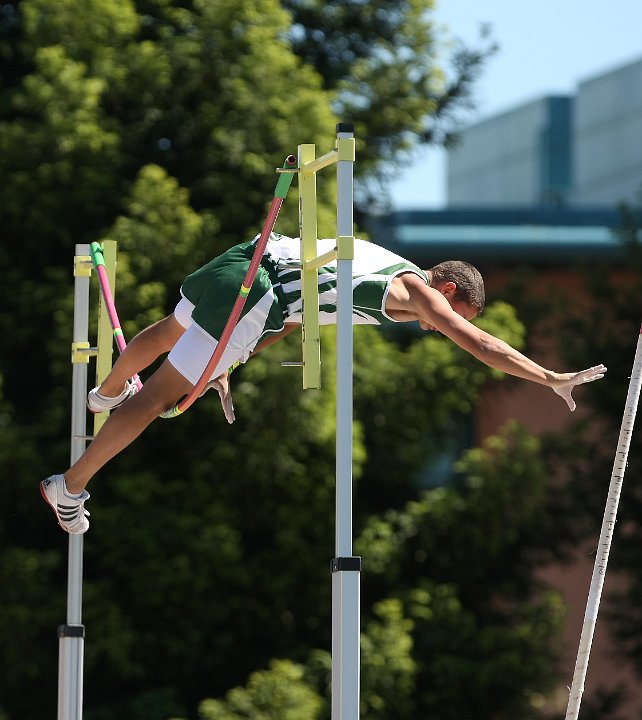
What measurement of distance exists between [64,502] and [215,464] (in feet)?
15.1

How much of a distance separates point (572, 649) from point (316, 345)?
8.05 metres

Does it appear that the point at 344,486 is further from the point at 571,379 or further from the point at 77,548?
the point at 77,548

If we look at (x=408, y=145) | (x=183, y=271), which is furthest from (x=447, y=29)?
(x=183, y=271)

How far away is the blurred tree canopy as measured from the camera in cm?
902

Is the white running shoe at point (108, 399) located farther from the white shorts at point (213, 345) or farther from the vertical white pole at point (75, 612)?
the white shorts at point (213, 345)

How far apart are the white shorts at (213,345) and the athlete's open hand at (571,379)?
809mm

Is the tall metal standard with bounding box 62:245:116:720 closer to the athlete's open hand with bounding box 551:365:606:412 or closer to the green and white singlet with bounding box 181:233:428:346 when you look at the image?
the green and white singlet with bounding box 181:233:428:346

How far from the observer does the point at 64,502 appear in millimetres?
4664

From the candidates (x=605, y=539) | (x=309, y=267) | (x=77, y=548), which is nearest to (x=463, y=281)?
(x=309, y=267)

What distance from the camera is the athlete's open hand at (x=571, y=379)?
3.99 metres

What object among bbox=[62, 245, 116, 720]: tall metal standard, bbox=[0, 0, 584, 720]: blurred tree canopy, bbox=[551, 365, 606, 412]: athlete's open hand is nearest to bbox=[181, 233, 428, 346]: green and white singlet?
bbox=[551, 365, 606, 412]: athlete's open hand

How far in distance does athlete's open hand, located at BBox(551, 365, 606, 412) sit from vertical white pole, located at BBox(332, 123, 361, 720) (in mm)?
546

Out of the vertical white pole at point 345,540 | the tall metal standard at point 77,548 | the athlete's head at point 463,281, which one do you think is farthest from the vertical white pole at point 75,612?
the vertical white pole at point 345,540

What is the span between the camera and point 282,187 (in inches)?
167
